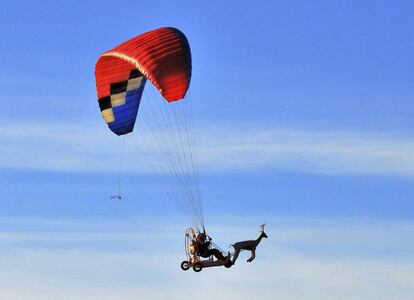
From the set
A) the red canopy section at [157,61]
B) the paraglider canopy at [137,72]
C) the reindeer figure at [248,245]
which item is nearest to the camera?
the red canopy section at [157,61]

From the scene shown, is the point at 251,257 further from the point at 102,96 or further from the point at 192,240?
the point at 102,96

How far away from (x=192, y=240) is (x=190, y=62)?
6835 mm

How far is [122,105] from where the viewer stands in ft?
343

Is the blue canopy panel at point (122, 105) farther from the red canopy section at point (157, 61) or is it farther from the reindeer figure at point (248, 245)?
the reindeer figure at point (248, 245)

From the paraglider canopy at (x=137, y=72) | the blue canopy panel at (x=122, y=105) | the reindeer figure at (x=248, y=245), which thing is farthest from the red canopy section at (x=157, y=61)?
the reindeer figure at (x=248, y=245)

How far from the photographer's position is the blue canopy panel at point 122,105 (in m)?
104

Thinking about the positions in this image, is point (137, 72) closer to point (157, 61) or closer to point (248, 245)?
point (157, 61)

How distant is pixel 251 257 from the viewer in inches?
4033

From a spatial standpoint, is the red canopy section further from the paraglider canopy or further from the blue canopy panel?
the blue canopy panel

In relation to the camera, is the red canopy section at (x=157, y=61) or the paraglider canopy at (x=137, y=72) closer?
the red canopy section at (x=157, y=61)

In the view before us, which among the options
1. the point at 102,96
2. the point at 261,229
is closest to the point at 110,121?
the point at 102,96

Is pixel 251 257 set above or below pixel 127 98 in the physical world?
below

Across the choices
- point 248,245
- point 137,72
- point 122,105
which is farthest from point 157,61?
point 248,245

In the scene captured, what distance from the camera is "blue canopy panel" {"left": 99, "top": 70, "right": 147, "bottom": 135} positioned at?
10431 cm
